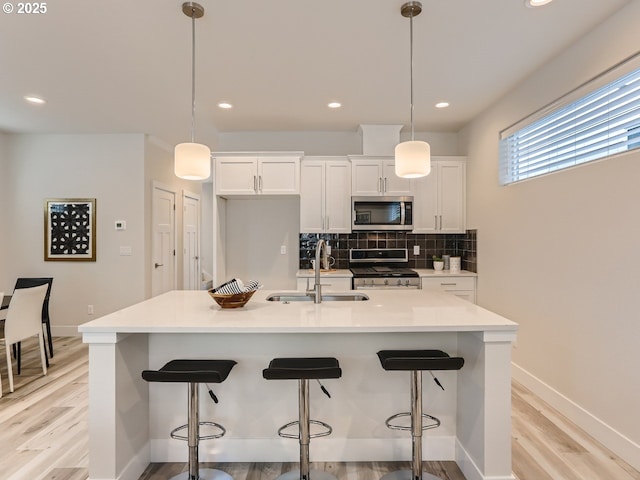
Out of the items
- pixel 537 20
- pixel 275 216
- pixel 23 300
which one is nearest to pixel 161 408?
pixel 23 300

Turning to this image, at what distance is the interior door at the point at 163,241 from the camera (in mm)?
5191

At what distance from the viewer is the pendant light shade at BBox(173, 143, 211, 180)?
7.29 feet

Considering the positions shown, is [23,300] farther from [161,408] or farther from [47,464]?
[161,408]

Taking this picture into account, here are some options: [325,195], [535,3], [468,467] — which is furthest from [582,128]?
[325,195]

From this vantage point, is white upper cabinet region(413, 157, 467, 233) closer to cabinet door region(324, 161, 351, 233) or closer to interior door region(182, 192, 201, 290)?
cabinet door region(324, 161, 351, 233)

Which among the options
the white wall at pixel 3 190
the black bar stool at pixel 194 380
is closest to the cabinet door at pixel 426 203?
the black bar stool at pixel 194 380

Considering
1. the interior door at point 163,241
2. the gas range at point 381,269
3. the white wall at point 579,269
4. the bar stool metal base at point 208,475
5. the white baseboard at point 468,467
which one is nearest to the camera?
the white baseboard at point 468,467

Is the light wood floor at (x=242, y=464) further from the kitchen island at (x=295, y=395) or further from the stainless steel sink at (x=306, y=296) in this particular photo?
the stainless steel sink at (x=306, y=296)

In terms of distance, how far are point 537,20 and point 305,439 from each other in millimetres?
2869

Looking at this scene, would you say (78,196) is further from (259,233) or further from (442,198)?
(442,198)

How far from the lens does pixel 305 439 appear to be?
184 centimetres

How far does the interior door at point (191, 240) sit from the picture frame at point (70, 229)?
1580 mm

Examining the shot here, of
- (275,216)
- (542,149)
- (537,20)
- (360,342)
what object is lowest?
(360,342)

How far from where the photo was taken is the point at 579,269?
259 cm
